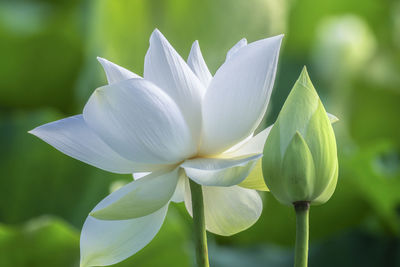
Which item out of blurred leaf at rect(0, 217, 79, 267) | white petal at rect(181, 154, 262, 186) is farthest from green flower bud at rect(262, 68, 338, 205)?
blurred leaf at rect(0, 217, 79, 267)

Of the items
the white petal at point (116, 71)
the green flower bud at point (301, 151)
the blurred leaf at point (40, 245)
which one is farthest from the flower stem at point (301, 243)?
the blurred leaf at point (40, 245)

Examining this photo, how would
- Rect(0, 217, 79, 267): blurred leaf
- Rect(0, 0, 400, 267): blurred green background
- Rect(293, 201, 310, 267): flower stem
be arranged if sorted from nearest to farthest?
Rect(293, 201, 310, 267): flower stem → Rect(0, 217, 79, 267): blurred leaf → Rect(0, 0, 400, 267): blurred green background

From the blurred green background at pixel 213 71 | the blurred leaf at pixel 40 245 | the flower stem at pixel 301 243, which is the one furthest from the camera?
the blurred green background at pixel 213 71

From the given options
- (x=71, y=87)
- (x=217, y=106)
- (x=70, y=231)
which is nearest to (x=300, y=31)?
(x=71, y=87)

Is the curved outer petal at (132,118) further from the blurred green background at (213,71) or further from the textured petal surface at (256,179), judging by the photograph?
the blurred green background at (213,71)

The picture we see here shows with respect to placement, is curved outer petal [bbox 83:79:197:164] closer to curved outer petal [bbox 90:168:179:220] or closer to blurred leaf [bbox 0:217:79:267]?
curved outer petal [bbox 90:168:179:220]

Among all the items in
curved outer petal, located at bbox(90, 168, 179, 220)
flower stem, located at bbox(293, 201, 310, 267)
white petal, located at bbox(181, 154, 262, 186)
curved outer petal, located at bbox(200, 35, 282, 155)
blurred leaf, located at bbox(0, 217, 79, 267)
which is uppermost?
curved outer petal, located at bbox(200, 35, 282, 155)

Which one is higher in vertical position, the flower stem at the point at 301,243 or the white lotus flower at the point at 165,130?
the white lotus flower at the point at 165,130

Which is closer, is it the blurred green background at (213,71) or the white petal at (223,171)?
the white petal at (223,171)
